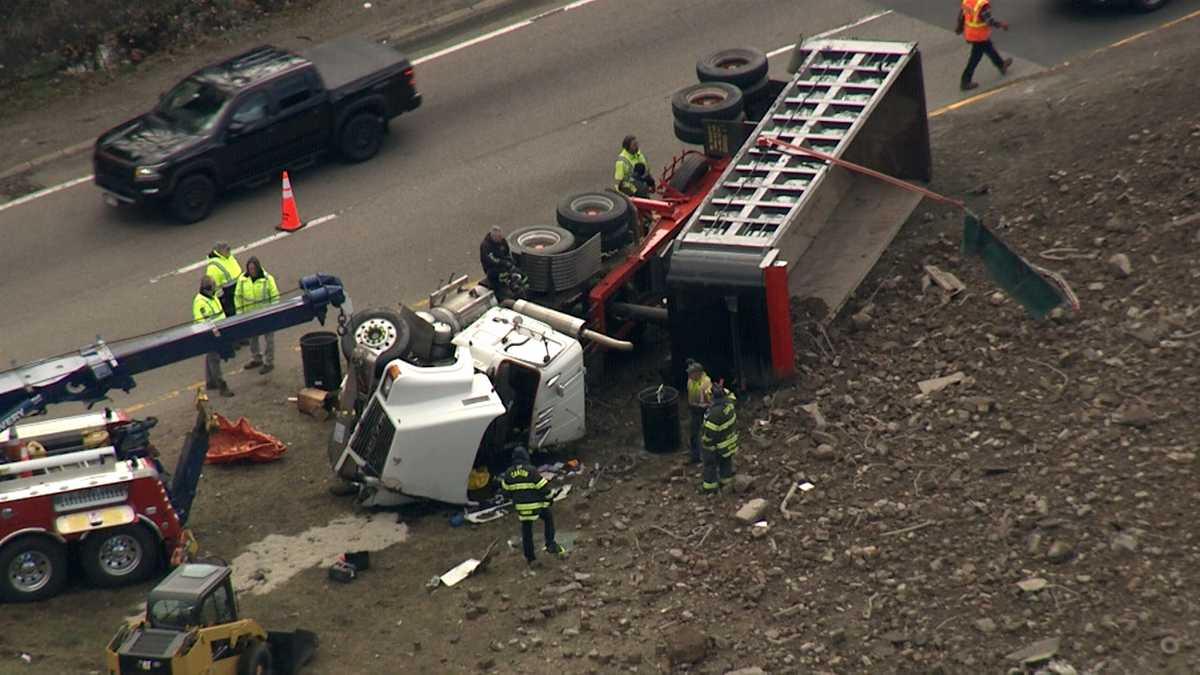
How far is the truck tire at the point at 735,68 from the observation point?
22.9 metres

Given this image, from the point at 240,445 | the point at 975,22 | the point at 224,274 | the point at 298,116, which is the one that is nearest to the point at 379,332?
the point at 240,445

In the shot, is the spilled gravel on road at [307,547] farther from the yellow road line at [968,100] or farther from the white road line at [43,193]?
the yellow road line at [968,100]

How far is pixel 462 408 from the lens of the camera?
58.7ft

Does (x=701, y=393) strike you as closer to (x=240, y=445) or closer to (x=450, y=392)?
(x=450, y=392)

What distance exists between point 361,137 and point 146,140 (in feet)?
9.37

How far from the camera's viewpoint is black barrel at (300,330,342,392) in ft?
66.7

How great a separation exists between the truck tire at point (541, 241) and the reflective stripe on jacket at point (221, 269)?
135 inches

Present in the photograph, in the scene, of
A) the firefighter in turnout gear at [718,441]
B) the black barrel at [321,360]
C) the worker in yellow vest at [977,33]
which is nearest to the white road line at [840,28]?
the worker in yellow vest at [977,33]

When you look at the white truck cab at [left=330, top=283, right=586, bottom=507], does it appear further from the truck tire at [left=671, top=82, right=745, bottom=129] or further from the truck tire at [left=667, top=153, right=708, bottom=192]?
the truck tire at [left=671, top=82, right=745, bottom=129]

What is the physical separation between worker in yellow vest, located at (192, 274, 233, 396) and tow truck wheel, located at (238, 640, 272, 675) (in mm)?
5222

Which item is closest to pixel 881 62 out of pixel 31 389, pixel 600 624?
pixel 600 624

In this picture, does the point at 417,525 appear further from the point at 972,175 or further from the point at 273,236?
the point at 972,175

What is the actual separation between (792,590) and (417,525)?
404 centimetres

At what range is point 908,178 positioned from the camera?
22.7 m
